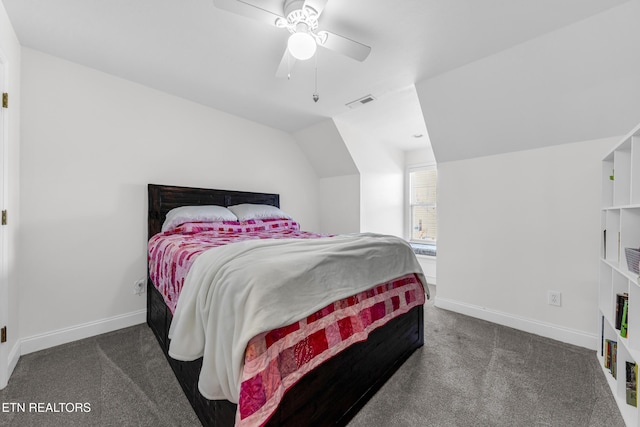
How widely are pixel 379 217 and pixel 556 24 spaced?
9.68 feet

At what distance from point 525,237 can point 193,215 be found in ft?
10.3

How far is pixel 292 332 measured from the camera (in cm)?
106

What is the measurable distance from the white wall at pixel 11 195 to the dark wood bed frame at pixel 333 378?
32.3 inches

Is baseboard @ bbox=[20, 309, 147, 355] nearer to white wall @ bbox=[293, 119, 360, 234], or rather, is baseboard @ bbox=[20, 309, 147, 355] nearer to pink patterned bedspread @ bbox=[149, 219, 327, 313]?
pink patterned bedspread @ bbox=[149, 219, 327, 313]

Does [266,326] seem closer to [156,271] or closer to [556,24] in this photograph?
[156,271]

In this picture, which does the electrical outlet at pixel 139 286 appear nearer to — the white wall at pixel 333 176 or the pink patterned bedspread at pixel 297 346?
the pink patterned bedspread at pixel 297 346

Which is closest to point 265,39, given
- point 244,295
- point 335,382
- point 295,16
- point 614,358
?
point 295,16

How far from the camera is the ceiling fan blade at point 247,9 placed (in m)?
1.35

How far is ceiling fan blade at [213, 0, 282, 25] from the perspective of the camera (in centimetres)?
135

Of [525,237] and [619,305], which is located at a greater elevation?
[525,237]

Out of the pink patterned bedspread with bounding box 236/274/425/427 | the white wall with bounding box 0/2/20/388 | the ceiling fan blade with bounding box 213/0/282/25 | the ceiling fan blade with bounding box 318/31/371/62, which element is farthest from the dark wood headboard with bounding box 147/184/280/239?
the pink patterned bedspread with bounding box 236/274/425/427

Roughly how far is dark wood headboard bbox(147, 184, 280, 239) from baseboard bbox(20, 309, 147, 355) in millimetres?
770

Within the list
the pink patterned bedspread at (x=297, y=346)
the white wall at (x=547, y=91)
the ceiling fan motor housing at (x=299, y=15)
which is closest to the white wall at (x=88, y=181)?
the ceiling fan motor housing at (x=299, y=15)

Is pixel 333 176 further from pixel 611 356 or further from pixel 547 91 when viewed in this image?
pixel 611 356
